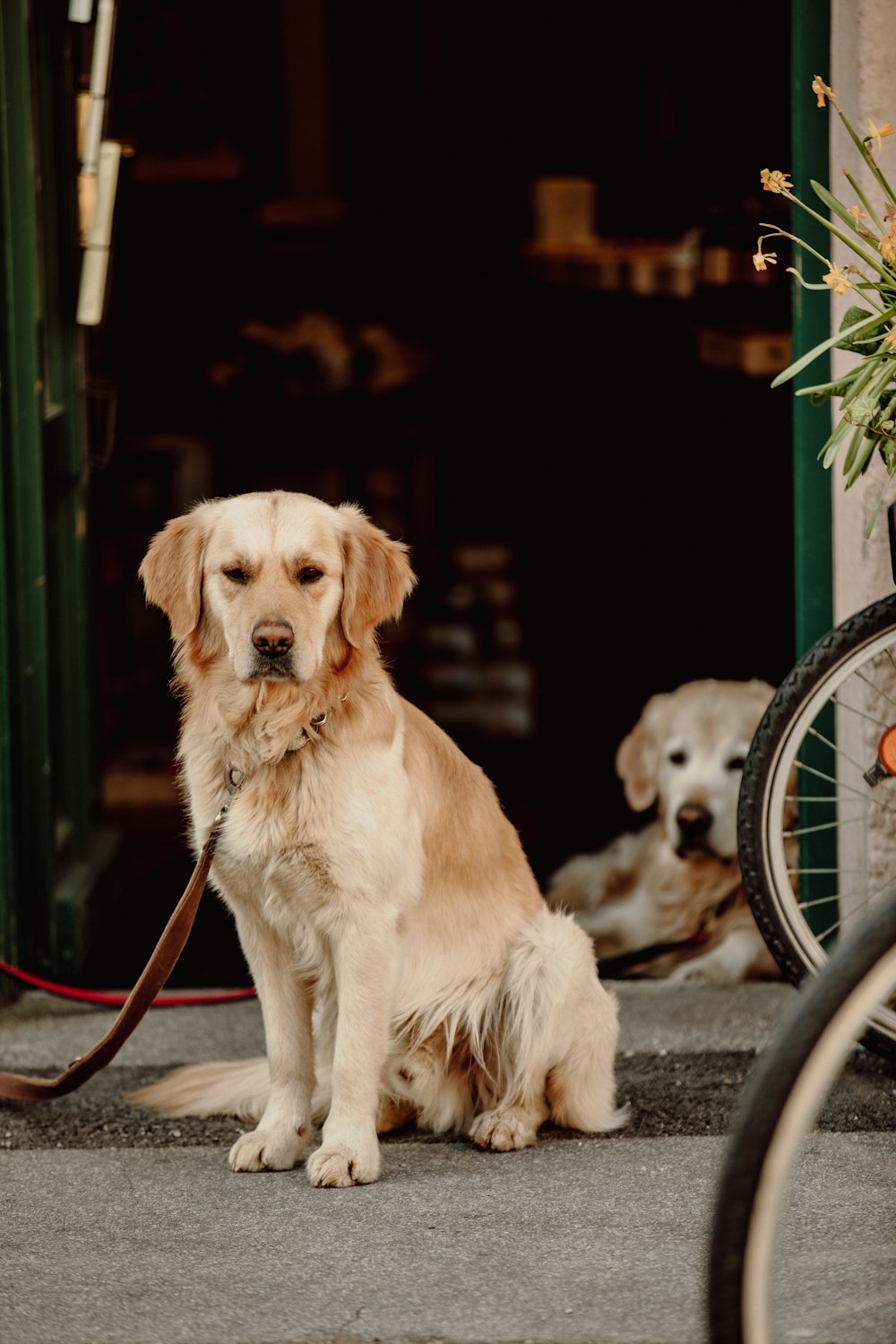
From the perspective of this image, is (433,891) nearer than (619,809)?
Yes

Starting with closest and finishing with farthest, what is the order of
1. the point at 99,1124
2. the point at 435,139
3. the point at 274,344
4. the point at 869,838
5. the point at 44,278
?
the point at 99,1124
the point at 869,838
the point at 44,278
the point at 274,344
the point at 435,139

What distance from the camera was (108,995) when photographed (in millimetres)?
4246

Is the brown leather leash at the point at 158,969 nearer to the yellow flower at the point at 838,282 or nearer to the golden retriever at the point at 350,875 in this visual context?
the golden retriever at the point at 350,875

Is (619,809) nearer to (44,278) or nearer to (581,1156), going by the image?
(581,1156)

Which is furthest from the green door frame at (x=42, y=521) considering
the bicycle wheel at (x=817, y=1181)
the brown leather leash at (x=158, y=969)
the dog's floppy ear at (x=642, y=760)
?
the bicycle wheel at (x=817, y=1181)

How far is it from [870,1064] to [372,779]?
1392mm

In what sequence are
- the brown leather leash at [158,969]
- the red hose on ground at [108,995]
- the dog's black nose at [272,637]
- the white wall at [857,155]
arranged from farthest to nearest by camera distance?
1. the red hose on ground at [108,995]
2. the white wall at [857,155]
3. the brown leather leash at [158,969]
4. the dog's black nose at [272,637]

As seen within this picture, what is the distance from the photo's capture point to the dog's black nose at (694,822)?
4543 mm

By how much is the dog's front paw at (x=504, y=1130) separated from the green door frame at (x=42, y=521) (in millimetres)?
1576

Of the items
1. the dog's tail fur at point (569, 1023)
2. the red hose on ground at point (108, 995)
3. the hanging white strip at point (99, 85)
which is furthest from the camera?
the hanging white strip at point (99, 85)

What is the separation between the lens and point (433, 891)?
3.40 meters

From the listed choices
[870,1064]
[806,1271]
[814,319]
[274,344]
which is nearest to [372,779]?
[806,1271]

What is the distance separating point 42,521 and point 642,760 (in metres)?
1.76

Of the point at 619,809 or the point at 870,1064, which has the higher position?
the point at 619,809
